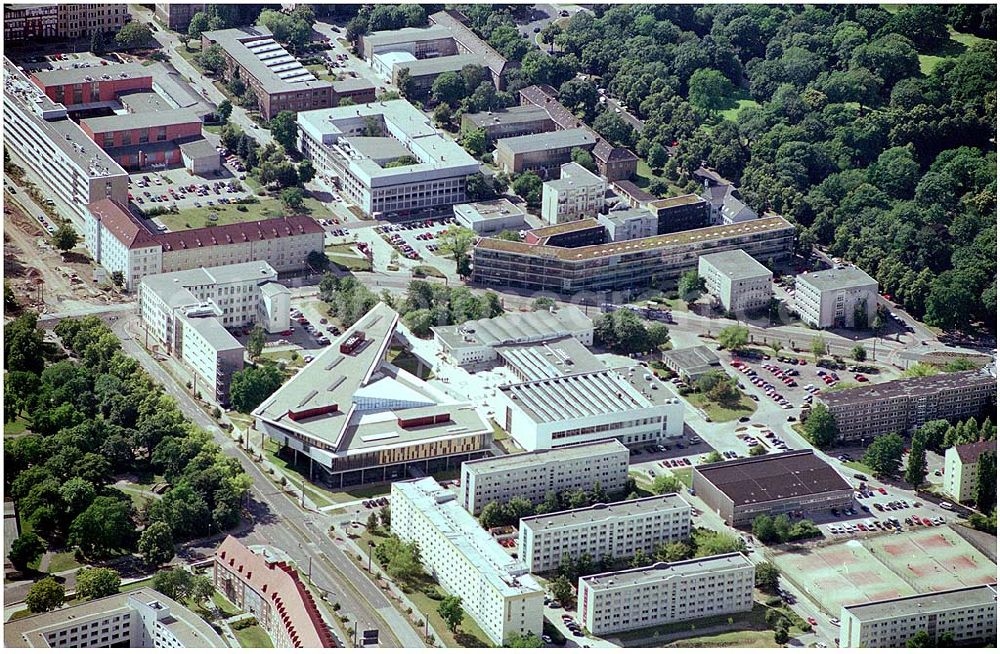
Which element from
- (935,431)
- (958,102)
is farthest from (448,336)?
(958,102)

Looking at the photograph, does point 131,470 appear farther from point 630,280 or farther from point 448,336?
point 630,280

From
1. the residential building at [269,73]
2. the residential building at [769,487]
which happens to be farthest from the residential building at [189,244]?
the residential building at [769,487]

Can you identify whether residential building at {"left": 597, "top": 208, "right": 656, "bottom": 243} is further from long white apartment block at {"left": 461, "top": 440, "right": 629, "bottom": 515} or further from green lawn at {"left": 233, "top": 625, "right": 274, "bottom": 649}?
green lawn at {"left": 233, "top": 625, "right": 274, "bottom": 649}

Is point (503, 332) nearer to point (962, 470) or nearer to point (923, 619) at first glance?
point (962, 470)

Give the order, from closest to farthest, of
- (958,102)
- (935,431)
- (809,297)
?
(935,431) → (809,297) → (958,102)

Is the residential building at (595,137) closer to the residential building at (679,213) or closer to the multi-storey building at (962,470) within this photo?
the residential building at (679,213)

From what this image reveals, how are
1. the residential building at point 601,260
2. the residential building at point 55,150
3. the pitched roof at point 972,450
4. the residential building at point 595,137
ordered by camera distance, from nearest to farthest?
the pitched roof at point 972,450
the residential building at point 601,260
the residential building at point 55,150
the residential building at point 595,137

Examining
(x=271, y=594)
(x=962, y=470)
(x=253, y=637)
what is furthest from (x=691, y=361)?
(x=253, y=637)
